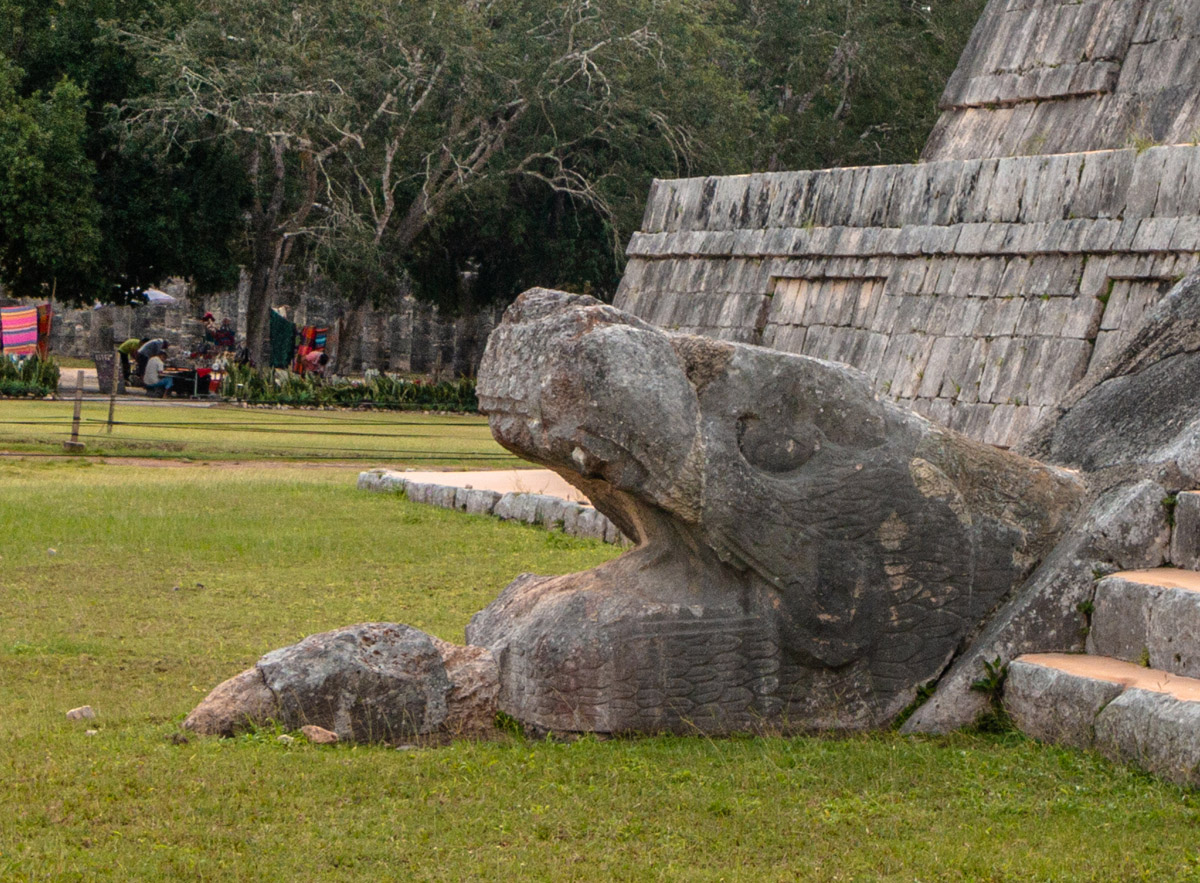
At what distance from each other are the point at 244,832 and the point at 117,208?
27975 millimetres

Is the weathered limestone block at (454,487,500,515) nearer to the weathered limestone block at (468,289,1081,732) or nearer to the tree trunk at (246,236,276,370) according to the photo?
the weathered limestone block at (468,289,1081,732)

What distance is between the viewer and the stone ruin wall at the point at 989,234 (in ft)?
34.3

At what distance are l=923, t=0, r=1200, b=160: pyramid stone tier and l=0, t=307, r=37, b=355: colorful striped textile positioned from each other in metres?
22.2

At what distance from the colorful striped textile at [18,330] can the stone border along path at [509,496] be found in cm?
1958

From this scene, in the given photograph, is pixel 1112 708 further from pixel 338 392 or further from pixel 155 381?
pixel 155 381

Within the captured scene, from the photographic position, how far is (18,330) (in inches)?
1232

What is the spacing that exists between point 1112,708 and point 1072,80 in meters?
11.0

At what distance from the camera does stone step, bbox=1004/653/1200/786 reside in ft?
14.1

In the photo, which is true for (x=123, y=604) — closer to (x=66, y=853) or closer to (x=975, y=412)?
(x=66, y=853)

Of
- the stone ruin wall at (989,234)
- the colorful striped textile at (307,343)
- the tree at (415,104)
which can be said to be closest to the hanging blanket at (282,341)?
the colorful striped textile at (307,343)

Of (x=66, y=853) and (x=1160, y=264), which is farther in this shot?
(x=1160, y=264)

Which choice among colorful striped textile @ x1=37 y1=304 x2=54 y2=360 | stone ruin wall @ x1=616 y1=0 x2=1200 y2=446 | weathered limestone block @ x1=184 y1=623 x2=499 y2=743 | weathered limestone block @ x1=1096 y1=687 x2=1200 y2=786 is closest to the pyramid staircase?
weathered limestone block @ x1=1096 y1=687 x2=1200 y2=786

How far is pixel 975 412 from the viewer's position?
1101 cm

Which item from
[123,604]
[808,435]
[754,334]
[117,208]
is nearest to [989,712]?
[808,435]
